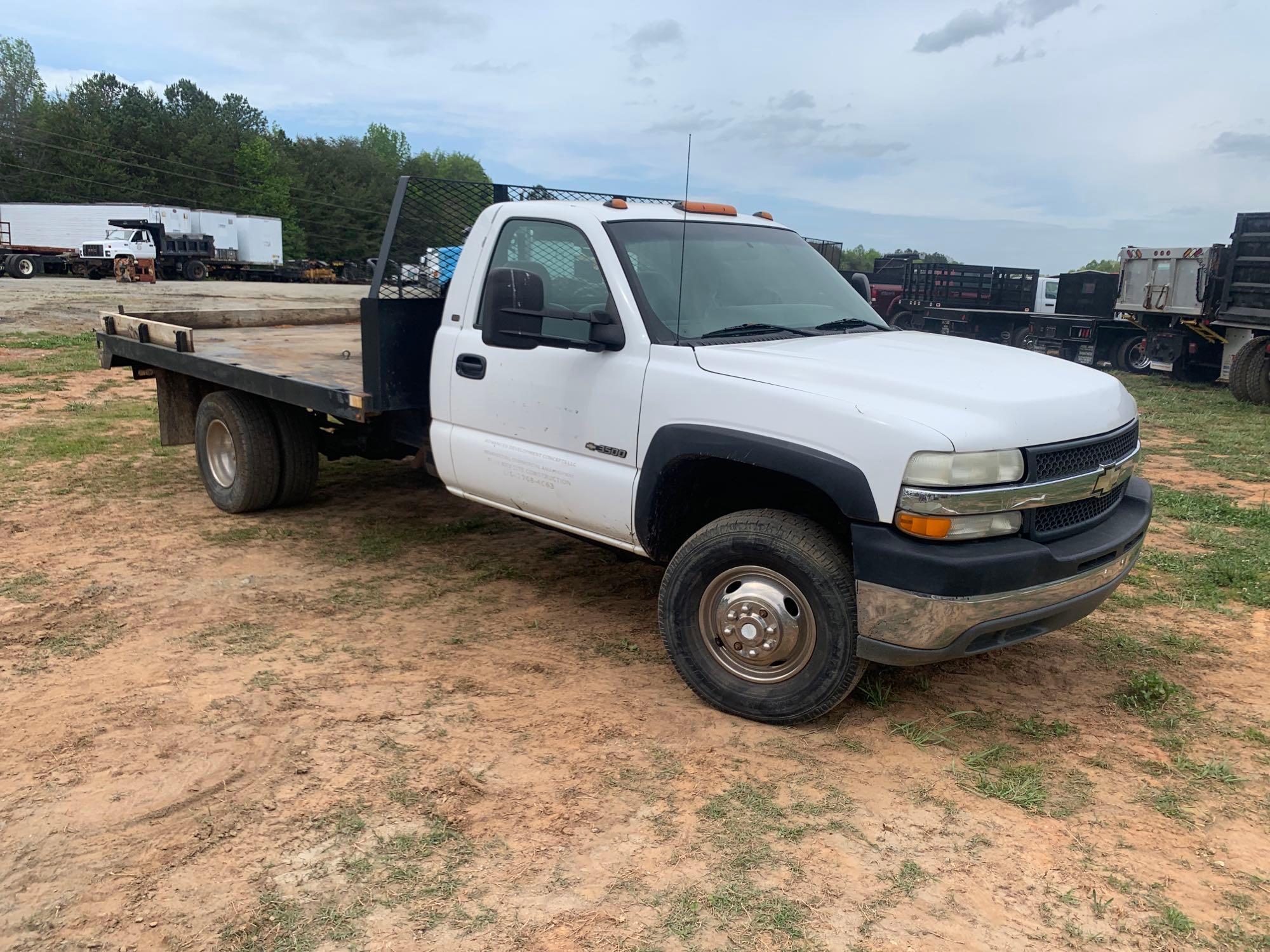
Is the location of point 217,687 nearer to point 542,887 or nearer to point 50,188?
point 542,887

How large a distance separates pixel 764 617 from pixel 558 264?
1957 mm

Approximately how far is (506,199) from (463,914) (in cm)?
373

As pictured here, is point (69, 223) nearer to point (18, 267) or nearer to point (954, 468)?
point (18, 267)

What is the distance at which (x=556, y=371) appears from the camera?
4438mm

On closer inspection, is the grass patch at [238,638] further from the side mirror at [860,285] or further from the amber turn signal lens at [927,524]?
the side mirror at [860,285]

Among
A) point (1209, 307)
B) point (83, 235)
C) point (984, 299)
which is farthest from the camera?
point (83, 235)

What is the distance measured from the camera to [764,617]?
382 cm

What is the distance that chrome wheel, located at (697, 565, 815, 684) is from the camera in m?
3.78

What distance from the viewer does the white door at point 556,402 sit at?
422 cm

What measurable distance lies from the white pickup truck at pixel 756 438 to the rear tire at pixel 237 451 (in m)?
1.18

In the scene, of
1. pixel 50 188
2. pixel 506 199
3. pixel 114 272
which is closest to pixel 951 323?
pixel 506 199

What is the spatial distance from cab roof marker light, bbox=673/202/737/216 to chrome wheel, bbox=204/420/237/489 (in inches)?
142

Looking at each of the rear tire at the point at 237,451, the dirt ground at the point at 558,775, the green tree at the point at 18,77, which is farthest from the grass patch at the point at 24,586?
the green tree at the point at 18,77

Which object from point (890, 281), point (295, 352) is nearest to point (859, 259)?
point (890, 281)
